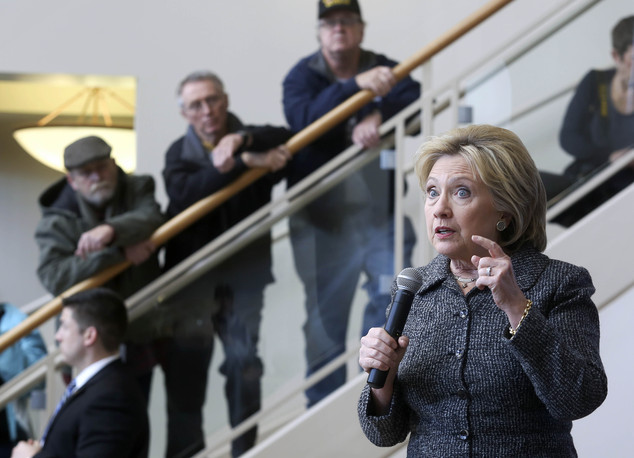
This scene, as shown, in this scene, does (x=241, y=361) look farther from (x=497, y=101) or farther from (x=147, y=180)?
(x=497, y=101)

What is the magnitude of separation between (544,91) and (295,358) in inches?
48.6

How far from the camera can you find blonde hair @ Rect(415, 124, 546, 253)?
1.55 meters

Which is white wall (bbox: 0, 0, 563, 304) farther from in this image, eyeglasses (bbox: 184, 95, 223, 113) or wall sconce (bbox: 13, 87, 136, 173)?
eyeglasses (bbox: 184, 95, 223, 113)

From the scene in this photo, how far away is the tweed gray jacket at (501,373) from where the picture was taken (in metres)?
1.44

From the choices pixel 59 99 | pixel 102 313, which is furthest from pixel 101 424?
pixel 59 99

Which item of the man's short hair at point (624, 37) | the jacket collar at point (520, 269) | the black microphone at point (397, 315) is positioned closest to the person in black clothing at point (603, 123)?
the man's short hair at point (624, 37)

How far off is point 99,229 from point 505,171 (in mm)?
2149

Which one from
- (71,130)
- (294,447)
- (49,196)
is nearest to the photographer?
(294,447)

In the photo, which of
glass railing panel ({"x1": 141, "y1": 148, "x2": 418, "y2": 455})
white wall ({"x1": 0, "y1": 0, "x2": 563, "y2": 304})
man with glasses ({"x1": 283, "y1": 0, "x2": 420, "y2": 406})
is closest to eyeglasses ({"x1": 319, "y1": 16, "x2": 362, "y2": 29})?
man with glasses ({"x1": 283, "y1": 0, "x2": 420, "y2": 406})

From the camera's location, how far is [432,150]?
1623 mm

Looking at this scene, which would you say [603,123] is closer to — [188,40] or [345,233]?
[345,233]

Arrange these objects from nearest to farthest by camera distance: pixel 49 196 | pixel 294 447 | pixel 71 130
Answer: pixel 294 447, pixel 49 196, pixel 71 130

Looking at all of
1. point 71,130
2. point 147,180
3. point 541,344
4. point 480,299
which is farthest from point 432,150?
point 71,130

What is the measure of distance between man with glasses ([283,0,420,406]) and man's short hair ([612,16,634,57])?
0.69 meters
